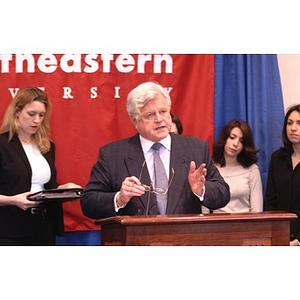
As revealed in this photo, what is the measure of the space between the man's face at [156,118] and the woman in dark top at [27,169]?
103 centimetres

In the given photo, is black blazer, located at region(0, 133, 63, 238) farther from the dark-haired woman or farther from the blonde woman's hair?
the dark-haired woman

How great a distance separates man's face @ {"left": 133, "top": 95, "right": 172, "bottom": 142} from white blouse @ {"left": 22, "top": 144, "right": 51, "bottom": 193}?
1132 mm

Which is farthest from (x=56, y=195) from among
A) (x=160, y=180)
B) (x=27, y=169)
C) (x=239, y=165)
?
(x=239, y=165)

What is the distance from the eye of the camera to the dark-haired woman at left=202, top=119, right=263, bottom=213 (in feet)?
13.9

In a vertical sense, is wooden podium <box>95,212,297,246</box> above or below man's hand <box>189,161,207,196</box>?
below

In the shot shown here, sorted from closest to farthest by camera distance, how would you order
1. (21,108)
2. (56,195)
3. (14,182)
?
(56,195) < (14,182) < (21,108)

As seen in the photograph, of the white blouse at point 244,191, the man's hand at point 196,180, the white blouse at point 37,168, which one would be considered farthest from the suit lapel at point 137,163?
the white blouse at point 244,191

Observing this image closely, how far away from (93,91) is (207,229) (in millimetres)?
2219

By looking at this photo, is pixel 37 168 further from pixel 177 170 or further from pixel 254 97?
pixel 254 97

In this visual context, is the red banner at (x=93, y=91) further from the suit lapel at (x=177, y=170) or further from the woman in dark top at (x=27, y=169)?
the suit lapel at (x=177, y=170)

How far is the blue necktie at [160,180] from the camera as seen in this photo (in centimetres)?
298

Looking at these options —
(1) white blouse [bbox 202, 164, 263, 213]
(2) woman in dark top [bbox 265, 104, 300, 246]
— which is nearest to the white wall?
(2) woman in dark top [bbox 265, 104, 300, 246]

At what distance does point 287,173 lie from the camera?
4.13 metres
